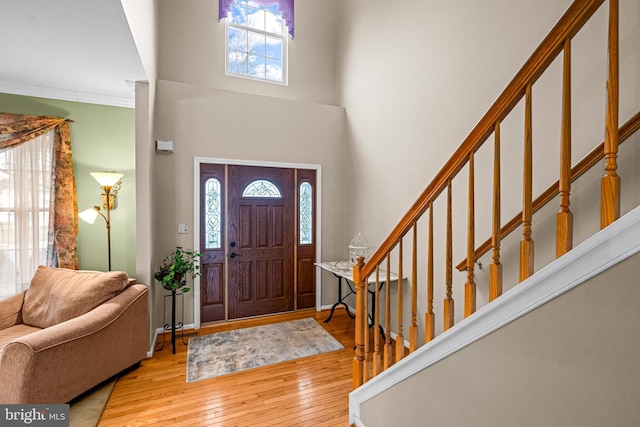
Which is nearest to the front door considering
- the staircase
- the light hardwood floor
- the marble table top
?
the marble table top

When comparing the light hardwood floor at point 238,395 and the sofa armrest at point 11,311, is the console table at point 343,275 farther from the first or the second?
the sofa armrest at point 11,311

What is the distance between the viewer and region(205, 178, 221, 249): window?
12.3ft

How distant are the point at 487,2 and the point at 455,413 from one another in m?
2.86

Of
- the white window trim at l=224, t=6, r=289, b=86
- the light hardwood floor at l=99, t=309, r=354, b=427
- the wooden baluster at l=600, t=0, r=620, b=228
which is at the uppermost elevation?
the white window trim at l=224, t=6, r=289, b=86

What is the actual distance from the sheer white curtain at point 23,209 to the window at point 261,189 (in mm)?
2089

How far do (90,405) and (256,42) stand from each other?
177 inches

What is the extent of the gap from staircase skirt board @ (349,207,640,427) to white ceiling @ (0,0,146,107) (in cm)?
254

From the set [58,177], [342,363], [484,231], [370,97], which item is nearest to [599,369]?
[484,231]

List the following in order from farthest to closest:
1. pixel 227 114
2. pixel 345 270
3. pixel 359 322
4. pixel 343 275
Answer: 1. pixel 227 114
2. pixel 345 270
3. pixel 343 275
4. pixel 359 322

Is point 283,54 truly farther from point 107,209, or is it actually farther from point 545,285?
point 545,285

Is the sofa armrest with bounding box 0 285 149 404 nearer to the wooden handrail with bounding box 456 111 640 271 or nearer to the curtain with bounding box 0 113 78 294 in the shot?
the curtain with bounding box 0 113 78 294

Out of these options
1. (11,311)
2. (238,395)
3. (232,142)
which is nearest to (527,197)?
(238,395)

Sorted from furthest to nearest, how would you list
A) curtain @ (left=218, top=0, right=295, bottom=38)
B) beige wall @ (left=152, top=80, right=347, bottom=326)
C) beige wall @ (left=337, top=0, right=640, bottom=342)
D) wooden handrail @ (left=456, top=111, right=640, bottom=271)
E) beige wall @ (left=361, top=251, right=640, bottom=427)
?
curtain @ (left=218, top=0, right=295, bottom=38)
beige wall @ (left=152, top=80, right=347, bottom=326)
beige wall @ (left=337, top=0, right=640, bottom=342)
wooden handrail @ (left=456, top=111, right=640, bottom=271)
beige wall @ (left=361, top=251, right=640, bottom=427)

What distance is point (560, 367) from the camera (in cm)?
95
